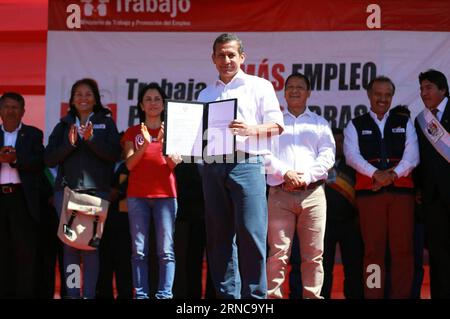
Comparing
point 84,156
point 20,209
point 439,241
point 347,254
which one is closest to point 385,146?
point 439,241

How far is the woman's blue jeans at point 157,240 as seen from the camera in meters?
5.91

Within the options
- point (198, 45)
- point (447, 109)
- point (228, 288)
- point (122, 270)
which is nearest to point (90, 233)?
point (122, 270)

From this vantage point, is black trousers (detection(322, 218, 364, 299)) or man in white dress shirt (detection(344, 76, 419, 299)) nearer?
man in white dress shirt (detection(344, 76, 419, 299))

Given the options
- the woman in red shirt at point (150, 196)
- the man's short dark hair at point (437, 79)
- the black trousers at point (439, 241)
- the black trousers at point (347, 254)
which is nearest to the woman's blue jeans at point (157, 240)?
the woman in red shirt at point (150, 196)

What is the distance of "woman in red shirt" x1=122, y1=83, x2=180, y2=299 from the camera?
5945mm

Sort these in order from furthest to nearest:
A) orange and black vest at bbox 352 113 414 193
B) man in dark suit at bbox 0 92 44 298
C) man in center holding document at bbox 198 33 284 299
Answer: man in dark suit at bbox 0 92 44 298 < orange and black vest at bbox 352 113 414 193 < man in center holding document at bbox 198 33 284 299

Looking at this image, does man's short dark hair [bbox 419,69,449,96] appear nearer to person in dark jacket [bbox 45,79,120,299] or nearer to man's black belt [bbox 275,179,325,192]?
man's black belt [bbox 275,179,325,192]

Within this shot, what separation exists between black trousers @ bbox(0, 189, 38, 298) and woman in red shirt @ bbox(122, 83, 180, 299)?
1058 mm

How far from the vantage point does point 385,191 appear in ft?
20.8

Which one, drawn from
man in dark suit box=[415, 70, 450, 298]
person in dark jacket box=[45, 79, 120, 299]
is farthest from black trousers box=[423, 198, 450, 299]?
person in dark jacket box=[45, 79, 120, 299]

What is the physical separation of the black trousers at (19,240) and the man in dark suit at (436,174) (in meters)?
3.29

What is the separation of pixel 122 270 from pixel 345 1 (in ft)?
10.9

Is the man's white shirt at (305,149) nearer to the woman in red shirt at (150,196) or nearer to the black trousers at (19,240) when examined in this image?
the woman in red shirt at (150,196)
